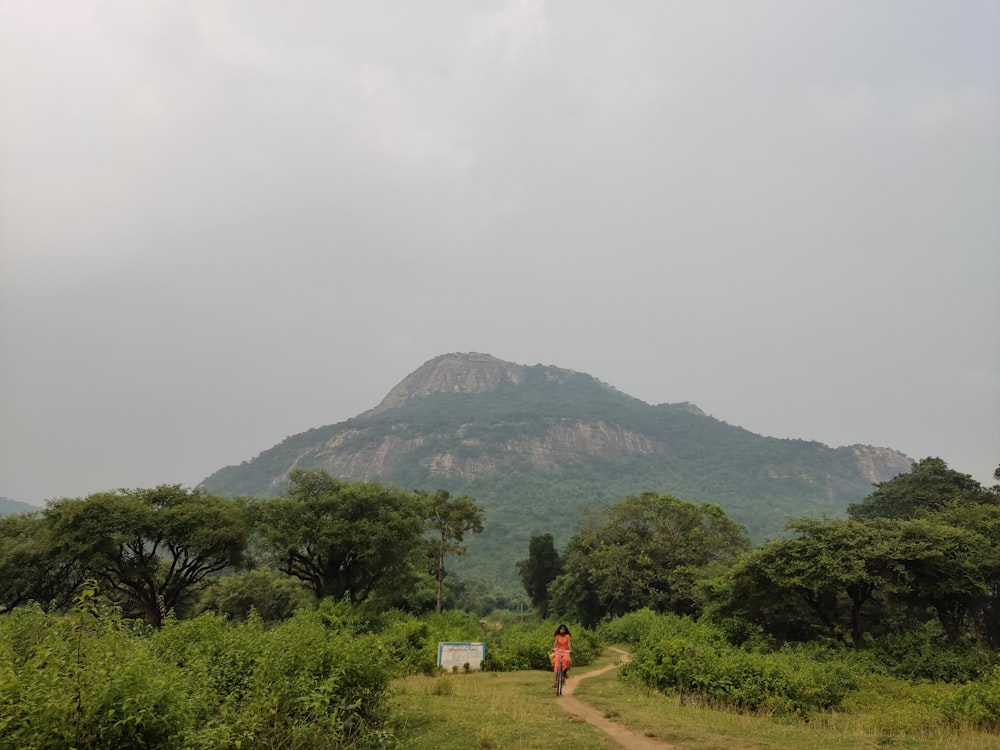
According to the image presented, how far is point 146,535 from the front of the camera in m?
29.5

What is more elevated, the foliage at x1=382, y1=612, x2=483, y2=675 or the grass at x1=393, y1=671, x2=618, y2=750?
the grass at x1=393, y1=671, x2=618, y2=750

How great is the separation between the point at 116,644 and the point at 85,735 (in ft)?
4.46

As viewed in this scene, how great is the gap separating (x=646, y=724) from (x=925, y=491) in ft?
148

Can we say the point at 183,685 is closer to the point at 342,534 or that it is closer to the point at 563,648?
the point at 563,648

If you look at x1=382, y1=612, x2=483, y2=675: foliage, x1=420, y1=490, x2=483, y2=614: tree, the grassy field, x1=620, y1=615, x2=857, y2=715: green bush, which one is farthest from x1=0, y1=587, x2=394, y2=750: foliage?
x1=420, y1=490, x2=483, y2=614: tree

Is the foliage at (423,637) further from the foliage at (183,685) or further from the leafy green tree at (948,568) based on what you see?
the leafy green tree at (948,568)

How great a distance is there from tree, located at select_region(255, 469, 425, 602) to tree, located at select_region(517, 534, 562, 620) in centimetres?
2564

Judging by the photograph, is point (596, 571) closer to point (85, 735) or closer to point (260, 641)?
point (260, 641)

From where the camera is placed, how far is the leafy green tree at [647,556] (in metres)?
44.2

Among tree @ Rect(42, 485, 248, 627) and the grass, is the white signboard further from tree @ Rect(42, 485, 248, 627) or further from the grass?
tree @ Rect(42, 485, 248, 627)

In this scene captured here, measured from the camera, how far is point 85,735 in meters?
4.94

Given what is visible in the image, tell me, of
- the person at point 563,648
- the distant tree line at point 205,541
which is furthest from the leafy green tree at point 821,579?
the distant tree line at point 205,541

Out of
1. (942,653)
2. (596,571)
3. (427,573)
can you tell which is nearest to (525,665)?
(942,653)

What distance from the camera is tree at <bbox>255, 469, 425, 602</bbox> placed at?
31359mm
